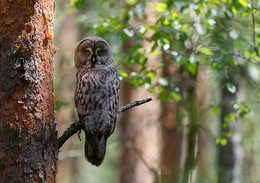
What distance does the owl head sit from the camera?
14.2 ft

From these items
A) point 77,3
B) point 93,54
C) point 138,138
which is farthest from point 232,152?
point 77,3

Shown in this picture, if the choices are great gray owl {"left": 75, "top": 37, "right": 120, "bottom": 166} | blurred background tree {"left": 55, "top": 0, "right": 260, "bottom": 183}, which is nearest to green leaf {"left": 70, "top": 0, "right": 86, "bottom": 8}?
blurred background tree {"left": 55, "top": 0, "right": 260, "bottom": 183}

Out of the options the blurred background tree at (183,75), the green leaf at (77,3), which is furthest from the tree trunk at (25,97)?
the green leaf at (77,3)

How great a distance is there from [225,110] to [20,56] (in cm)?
486

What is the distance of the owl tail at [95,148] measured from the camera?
12.1ft

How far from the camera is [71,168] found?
13109 mm

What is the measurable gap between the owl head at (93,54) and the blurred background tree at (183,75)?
30 centimetres

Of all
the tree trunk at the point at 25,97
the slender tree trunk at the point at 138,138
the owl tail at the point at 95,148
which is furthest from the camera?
the slender tree trunk at the point at 138,138

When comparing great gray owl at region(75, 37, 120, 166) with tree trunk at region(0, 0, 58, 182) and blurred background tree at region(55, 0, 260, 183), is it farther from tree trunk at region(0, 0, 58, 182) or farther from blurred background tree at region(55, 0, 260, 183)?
tree trunk at region(0, 0, 58, 182)

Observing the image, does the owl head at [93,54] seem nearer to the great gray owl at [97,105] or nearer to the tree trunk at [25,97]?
the great gray owl at [97,105]

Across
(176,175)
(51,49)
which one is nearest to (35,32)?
(51,49)

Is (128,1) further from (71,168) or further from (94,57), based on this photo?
(71,168)

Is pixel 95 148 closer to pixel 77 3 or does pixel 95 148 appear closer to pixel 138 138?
pixel 77 3

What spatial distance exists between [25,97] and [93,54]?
169 cm
